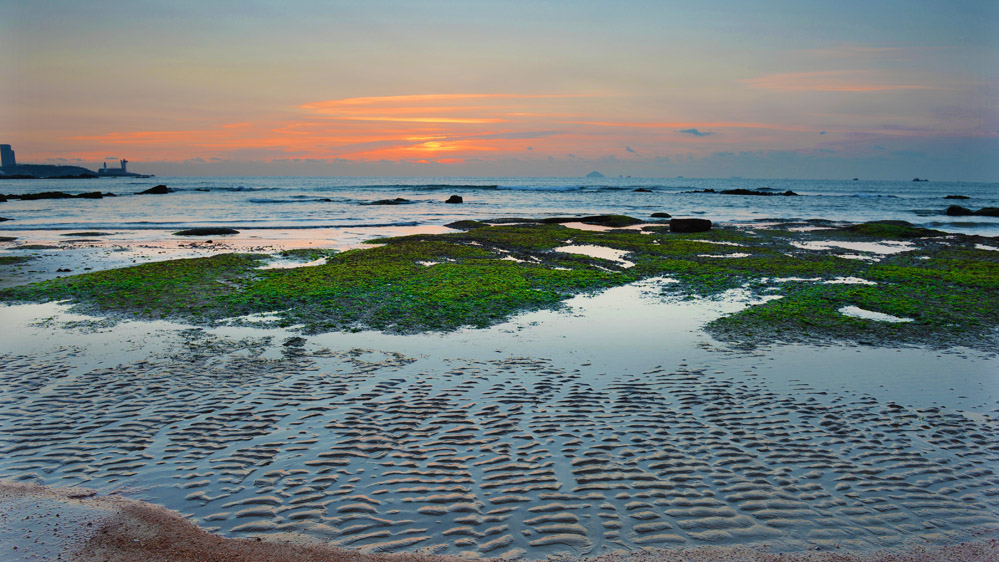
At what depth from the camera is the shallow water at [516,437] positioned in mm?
5289

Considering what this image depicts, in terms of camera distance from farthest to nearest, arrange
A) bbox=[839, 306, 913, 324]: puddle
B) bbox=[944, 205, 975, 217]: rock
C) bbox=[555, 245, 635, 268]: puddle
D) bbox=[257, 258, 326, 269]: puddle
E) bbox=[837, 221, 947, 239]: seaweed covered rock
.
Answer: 1. bbox=[944, 205, 975, 217]: rock
2. bbox=[837, 221, 947, 239]: seaweed covered rock
3. bbox=[555, 245, 635, 268]: puddle
4. bbox=[257, 258, 326, 269]: puddle
5. bbox=[839, 306, 913, 324]: puddle

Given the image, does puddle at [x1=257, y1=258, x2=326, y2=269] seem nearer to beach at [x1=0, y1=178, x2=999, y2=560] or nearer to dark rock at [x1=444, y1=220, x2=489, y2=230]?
beach at [x1=0, y1=178, x2=999, y2=560]

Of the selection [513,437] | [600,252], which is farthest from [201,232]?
[513,437]

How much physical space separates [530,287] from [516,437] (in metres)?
9.30

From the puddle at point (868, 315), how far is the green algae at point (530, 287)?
0.23 meters

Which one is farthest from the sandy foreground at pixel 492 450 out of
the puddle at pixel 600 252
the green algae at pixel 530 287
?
the puddle at pixel 600 252

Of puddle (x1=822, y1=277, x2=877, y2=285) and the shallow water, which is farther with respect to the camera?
puddle (x1=822, y1=277, x2=877, y2=285)

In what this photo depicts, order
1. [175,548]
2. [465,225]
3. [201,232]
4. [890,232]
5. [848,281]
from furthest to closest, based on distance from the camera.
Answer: [465,225] → [201,232] → [890,232] → [848,281] → [175,548]

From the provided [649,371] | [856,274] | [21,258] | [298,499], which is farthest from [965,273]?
[21,258]

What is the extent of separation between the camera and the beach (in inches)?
203

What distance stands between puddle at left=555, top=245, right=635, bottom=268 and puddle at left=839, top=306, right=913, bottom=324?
26.5 feet

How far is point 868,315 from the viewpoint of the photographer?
43.1 ft

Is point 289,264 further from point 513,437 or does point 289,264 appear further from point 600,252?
point 513,437

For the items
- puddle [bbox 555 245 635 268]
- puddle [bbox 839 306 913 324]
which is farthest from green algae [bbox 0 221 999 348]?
puddle [bbox 555 245 635 268]
